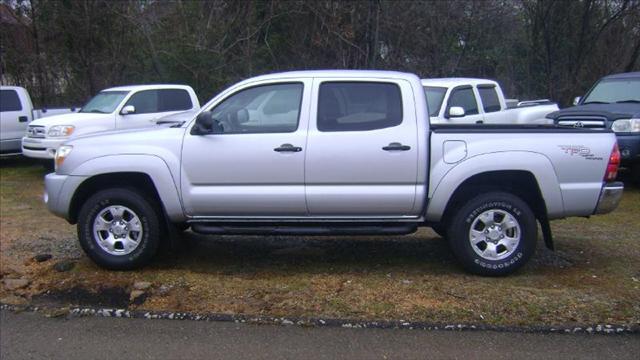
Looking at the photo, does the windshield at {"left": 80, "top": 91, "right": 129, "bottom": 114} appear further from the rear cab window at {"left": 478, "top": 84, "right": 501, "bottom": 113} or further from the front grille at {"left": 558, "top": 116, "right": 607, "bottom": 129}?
the front grille at {"left": 558, "top": 116, "right": 607, "bottom": 129}

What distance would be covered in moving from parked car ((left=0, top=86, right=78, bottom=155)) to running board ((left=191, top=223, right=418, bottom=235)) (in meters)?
10.3

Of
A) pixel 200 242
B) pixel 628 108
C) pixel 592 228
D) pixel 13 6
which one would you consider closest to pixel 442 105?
pixel 628 108

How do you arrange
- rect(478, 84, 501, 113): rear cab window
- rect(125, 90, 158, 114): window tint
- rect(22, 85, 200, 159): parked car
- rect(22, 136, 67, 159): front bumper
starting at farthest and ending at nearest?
rect(125, 90, 158, 114): window tint → rect(22, 85, 200, 159): parked car → rect(22, 136, 67, 159): front bumper → rect(478, 84, 501, 113): rear cab window

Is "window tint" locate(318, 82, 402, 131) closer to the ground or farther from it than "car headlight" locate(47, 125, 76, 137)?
farther from it

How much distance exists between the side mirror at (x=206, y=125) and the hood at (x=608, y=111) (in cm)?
713

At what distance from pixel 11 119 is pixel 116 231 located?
385 inches

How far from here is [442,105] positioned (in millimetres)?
10820

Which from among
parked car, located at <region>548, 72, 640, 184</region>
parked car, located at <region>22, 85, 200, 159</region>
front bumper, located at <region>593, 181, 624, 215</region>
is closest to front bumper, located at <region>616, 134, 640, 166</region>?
parked car, located at <region>548, 72, 640, 184</region>

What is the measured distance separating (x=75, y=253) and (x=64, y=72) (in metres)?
14.6

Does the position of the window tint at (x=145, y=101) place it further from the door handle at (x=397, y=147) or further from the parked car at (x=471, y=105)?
the door handle at (x=397, y=147)

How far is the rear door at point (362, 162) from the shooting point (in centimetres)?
557

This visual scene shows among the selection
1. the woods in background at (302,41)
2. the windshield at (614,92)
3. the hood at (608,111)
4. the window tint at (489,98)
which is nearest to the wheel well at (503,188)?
the hood at (608,111)

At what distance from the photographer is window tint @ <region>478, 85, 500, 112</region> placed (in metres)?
11.7

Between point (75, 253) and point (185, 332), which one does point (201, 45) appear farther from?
point (185, 332)
